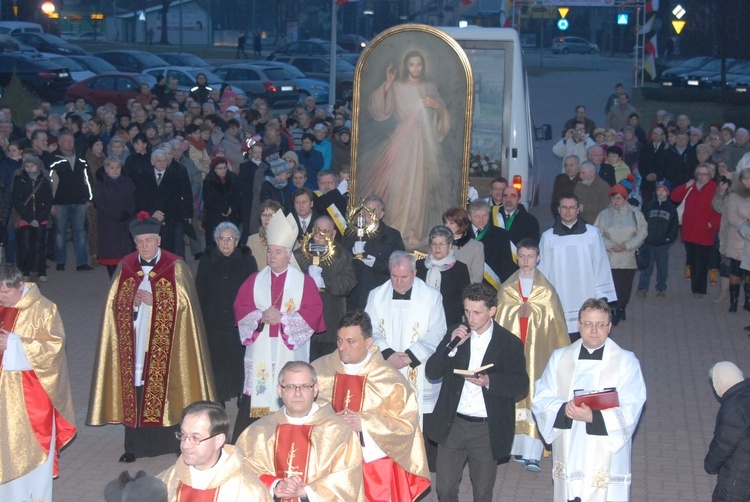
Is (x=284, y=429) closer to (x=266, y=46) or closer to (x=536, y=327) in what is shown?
(x=536, y=327)

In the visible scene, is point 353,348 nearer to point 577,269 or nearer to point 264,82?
point 577,269

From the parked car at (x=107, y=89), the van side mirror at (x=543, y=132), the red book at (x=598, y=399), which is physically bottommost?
the red book at (x=598, y=399)

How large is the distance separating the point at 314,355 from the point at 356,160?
381 cm

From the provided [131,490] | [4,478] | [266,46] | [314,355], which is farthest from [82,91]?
[266,46]

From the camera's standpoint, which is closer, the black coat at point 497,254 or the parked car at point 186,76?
the black coat at point 497,254

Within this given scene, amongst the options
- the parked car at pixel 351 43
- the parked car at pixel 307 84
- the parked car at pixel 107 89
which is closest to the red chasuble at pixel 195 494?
the parked car at pixel 107 89

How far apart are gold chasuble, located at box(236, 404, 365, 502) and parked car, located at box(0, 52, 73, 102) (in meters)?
29.5

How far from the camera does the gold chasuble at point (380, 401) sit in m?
6.81

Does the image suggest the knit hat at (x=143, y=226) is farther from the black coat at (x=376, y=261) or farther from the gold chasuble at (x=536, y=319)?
the gold chasuble at (x=536, y=319)

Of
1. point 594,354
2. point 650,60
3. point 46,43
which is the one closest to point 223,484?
point 594,354

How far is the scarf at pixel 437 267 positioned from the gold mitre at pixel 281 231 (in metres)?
1.09

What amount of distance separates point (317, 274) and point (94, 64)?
28488mm

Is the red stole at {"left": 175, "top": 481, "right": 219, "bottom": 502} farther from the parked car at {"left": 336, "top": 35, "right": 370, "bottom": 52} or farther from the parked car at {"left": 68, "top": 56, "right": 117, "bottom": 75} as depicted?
the parked car at {"left": 336, "top": 35, "right": 370, "bottom": 52}

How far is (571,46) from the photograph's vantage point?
66.5 meters
